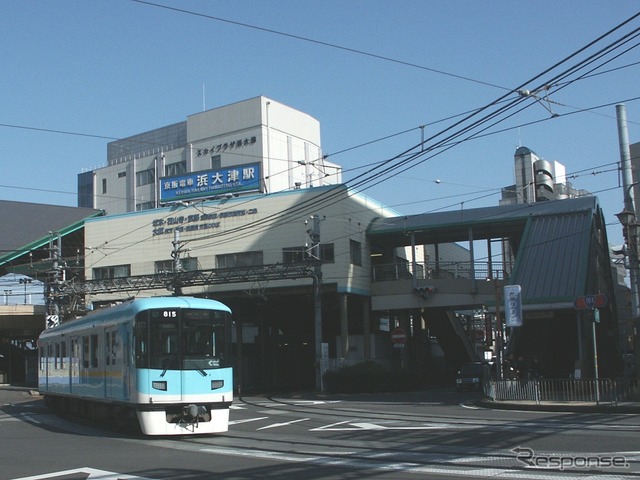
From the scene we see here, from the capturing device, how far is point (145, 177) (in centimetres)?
8588

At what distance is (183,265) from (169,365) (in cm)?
2952

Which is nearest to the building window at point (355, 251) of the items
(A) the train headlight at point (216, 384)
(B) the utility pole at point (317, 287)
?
(B) the utility pole at point (317, 287)

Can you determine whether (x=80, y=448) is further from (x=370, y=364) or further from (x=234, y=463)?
(x=370, y=364)


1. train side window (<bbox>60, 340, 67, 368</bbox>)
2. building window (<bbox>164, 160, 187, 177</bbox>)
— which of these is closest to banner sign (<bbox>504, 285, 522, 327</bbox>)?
train side window (<bbox>60, 340, 67, 368</bbox>)

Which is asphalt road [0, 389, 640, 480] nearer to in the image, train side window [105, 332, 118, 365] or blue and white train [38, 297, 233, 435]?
blue and white train [38, 297, 233, 435]

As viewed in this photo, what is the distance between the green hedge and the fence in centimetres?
1193

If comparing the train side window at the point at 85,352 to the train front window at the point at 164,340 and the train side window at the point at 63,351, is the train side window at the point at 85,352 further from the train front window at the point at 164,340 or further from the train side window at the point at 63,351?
the train front window at the point at 164,340

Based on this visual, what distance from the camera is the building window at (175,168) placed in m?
81.1

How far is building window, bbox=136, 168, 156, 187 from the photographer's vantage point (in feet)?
279

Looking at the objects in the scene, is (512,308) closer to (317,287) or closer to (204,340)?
(317,287)

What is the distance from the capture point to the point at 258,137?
246ft

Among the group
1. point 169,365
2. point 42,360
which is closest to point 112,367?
point 169,365

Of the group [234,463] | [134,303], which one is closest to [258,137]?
[134,303]

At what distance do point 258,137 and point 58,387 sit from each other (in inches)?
2082
